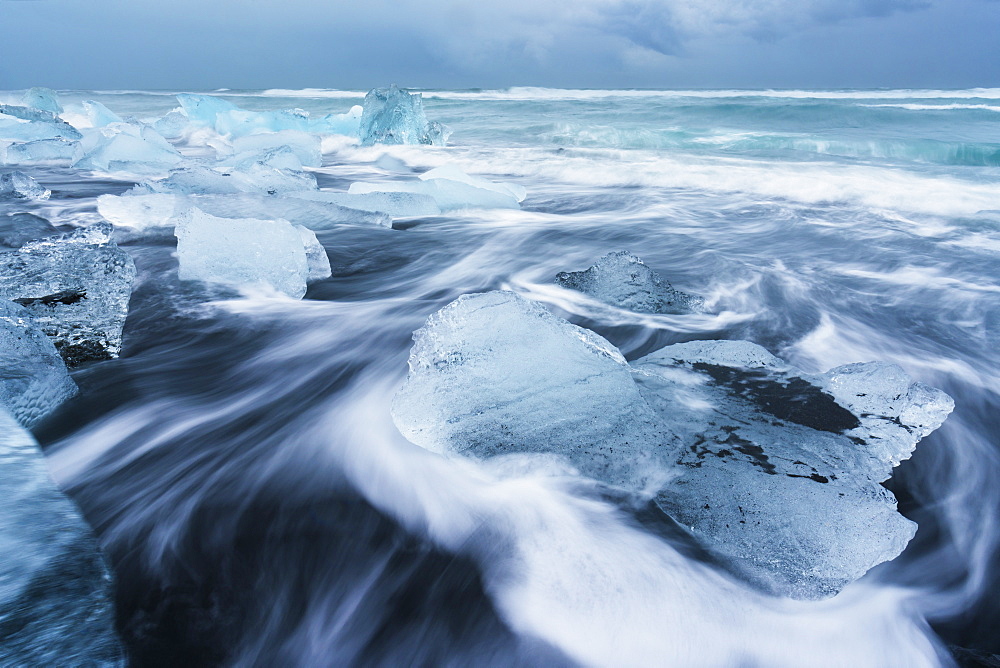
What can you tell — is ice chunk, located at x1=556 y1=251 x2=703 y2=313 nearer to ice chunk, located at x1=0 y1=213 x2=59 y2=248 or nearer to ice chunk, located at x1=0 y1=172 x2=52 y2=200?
ice chunk, located at x1=0 y1=213 x2=59 y2=248

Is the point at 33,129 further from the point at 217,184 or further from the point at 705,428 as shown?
the point at 705,428

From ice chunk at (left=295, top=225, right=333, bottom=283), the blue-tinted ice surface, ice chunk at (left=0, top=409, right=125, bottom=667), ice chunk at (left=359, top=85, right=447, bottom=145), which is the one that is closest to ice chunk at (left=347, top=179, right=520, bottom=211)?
ice chunk at (left=295, top=225, right=333, bottom=283)

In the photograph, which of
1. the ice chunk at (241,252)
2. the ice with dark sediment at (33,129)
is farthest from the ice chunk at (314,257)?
the ice with dark sediment at (33,129)

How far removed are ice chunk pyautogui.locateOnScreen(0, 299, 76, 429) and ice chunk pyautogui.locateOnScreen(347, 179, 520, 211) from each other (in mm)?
3563

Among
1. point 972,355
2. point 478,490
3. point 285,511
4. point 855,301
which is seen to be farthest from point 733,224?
point 285,511

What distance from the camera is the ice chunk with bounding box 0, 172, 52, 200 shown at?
525 cm

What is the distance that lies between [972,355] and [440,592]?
2.68m

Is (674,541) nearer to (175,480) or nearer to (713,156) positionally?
(175,480)

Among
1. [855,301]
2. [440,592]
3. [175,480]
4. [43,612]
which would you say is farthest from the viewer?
[855,301]

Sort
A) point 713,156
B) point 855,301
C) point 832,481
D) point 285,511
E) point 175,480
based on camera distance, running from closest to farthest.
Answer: point 832,481, point 285,511, point 175,480, point 855,301, point 713,156

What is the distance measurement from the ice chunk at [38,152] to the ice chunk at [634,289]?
8898 millimetres

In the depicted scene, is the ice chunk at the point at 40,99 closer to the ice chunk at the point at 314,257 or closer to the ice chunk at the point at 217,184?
the ice chunk at the point at 217,184

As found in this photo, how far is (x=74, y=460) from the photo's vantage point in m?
1.60

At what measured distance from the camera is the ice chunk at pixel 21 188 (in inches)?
207
